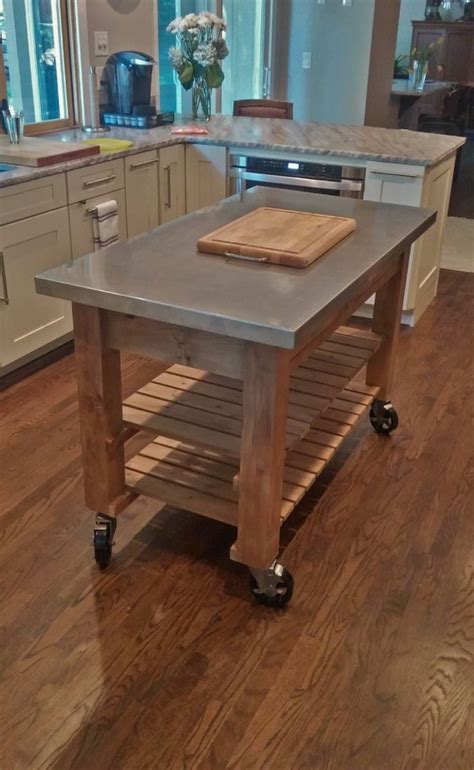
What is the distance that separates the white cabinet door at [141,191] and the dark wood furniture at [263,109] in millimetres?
1512

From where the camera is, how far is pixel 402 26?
11.5 meters

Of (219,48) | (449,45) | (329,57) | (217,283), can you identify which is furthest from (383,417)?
(449,45)

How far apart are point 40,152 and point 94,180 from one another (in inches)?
11.1

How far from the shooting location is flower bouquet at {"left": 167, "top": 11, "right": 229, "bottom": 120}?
4172 millimetres

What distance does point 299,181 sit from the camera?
3.65 metres

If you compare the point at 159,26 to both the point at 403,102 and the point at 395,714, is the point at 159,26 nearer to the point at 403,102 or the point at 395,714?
the point at 403,102

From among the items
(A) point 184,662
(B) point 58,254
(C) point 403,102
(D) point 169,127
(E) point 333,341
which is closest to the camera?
(A) point 184,662

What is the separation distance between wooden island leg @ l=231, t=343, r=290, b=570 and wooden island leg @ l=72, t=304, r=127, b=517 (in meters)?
0.40

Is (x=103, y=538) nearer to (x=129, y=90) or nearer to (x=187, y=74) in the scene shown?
(x=129, y=90)

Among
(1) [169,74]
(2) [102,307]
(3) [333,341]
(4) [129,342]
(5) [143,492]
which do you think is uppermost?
(1) [169,74]

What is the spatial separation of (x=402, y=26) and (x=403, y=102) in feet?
17.5

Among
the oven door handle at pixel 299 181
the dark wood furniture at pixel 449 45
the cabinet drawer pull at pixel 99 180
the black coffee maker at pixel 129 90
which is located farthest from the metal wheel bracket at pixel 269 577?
the dark wood furniture at pixel 449 45

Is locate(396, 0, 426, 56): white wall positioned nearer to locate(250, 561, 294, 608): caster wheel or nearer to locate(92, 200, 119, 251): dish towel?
locate(92, 200, 119, 251): dish towel

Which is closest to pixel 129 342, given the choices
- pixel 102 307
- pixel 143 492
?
pixel 102 307
